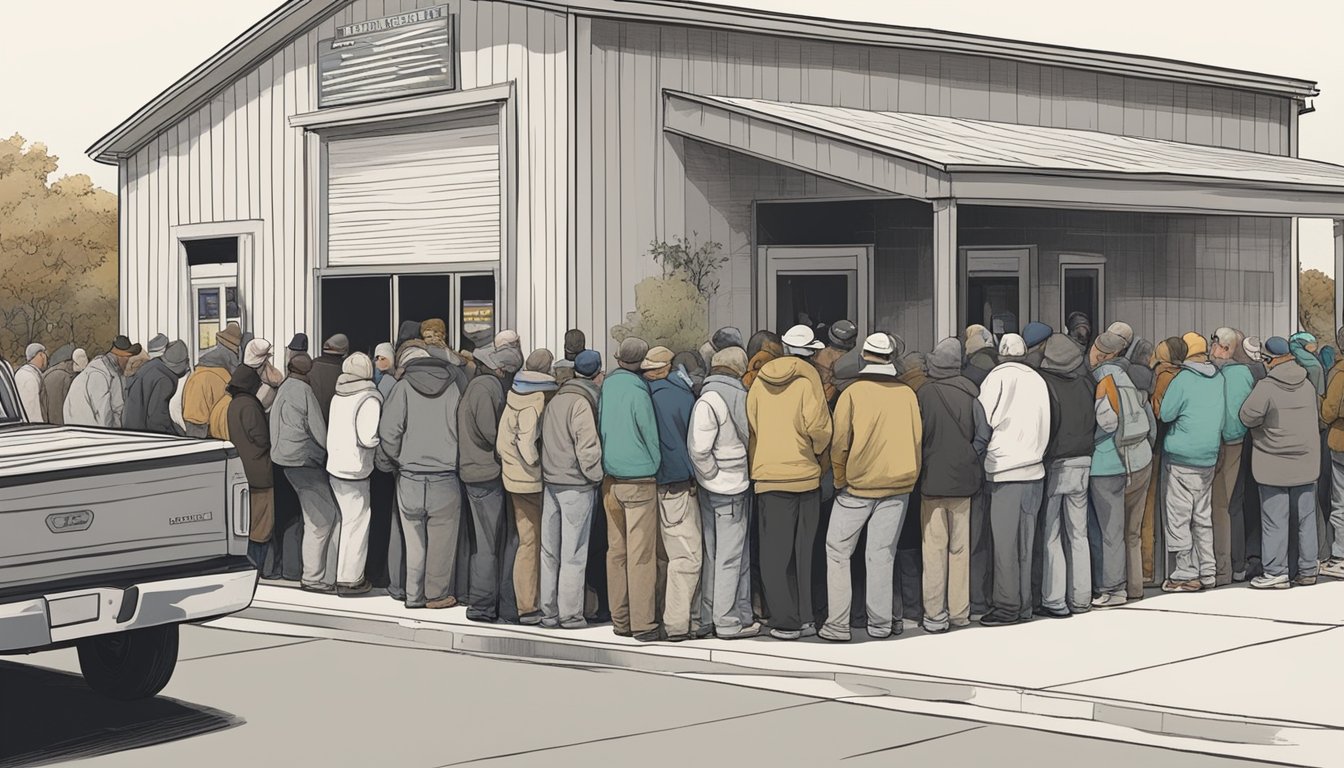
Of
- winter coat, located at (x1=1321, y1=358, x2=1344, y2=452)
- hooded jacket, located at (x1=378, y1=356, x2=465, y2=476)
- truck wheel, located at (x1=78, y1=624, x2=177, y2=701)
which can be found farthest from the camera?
winter coat, located at (x1=1321, y1=358, x2=1344, y2=452)

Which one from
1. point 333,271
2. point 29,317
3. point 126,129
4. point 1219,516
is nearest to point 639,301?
point 333,271

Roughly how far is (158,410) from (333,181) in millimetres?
6407

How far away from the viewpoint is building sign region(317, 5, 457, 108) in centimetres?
2009

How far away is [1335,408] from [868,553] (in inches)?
204

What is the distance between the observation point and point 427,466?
526 inches

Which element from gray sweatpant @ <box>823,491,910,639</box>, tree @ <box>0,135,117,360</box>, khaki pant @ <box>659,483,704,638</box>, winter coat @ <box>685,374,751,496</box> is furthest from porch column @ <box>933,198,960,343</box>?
tree @ <box>0,135,117,360</box>

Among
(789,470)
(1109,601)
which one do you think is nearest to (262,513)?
(789,470)

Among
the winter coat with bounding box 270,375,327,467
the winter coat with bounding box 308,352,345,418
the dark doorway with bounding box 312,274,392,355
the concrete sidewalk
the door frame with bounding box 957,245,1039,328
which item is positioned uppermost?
the door frame with bounding box 957,245,1039,328

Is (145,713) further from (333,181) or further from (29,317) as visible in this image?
(29,317)

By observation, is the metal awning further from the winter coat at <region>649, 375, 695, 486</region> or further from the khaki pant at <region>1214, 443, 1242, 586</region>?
the winter coat at <region>649, 375, 695, 486</region>

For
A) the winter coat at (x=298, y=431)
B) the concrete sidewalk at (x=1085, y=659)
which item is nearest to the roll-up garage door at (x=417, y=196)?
the winter coat at (x=298, y=431)

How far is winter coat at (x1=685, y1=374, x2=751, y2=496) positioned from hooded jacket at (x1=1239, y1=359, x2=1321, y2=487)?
185 inches

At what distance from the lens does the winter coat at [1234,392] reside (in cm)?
1418

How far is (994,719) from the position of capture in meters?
9.75
